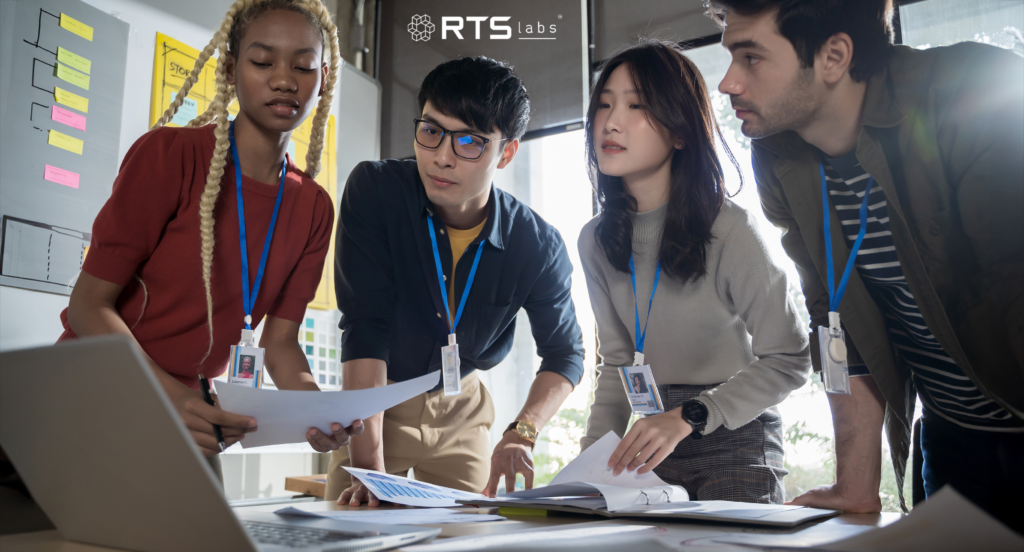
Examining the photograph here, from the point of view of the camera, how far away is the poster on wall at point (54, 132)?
2.29 m

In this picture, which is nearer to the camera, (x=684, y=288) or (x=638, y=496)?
(x=638, y=496)

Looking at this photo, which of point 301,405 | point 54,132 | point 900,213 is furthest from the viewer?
point 54,132

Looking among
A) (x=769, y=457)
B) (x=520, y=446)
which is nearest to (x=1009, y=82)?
(x=769, y=457)

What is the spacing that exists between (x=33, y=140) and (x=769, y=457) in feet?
8.80

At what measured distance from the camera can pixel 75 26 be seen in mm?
2518

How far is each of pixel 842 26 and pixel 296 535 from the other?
3.93 feet

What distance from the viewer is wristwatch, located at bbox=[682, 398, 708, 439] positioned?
1129mm

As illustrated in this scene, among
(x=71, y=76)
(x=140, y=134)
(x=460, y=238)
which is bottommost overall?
(x=460, y=238)

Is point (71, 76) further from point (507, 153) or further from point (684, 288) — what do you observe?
point (684, 288)

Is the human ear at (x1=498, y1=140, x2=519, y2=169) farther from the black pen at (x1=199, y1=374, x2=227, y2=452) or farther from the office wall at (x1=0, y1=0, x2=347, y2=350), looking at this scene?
the office wall at (x1=0, y1=0, x2=347, y2=350)

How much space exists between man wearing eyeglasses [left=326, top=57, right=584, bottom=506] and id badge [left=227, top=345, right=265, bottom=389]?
0.35 metres

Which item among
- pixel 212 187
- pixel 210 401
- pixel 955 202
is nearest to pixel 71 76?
pixel 212 187

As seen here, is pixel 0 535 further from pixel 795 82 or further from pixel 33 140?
pixel 33 140

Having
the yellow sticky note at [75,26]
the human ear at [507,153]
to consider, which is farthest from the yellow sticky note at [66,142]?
the human ear at [507,153]
